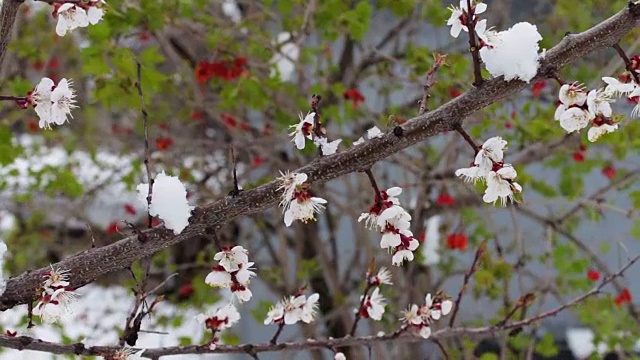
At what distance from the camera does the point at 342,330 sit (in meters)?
2.77

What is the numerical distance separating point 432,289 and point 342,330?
38 cm

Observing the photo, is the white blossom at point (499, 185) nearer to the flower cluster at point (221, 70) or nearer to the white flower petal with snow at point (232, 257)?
the white flower petal with snow at point (232, 257)

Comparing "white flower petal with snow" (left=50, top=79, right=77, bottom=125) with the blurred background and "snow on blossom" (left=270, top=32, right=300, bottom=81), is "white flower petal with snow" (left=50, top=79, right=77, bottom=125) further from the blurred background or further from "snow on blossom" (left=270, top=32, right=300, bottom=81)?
"snow on blossom" (left=270, top=32, right=300, bottom=81)

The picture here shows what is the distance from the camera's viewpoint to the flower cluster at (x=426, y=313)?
1190mm

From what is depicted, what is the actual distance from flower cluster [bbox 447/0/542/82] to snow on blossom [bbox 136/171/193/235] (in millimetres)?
413

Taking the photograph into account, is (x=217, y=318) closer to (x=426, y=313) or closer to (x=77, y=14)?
(x=426, y=313)

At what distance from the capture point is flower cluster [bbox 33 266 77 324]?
89 centimetres

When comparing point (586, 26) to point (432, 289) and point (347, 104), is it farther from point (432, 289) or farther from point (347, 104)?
point (432, 289)

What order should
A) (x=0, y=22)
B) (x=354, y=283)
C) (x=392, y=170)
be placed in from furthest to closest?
(x=392, y=170)
(x=354, y=283)
(x=0, y=22)

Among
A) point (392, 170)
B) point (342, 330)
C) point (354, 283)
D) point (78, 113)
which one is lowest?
point (342, 330)

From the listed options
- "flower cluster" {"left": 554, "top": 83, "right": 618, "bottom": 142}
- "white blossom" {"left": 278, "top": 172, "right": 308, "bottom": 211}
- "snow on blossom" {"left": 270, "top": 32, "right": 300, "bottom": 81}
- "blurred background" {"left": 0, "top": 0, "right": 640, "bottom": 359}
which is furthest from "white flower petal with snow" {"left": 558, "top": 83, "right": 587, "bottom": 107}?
"snow on blossom" {"left": 270, "top": 32, "right": 300, "bottom": 81}

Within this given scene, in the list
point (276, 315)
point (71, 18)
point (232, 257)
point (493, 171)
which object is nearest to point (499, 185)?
point (493, 171)

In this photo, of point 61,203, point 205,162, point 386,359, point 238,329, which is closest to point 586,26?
point 386,359

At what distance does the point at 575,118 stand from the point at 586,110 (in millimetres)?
16
